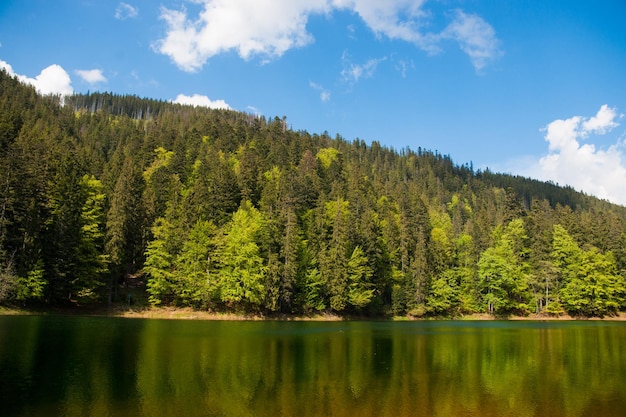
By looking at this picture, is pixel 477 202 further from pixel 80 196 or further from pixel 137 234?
pixel 80 196

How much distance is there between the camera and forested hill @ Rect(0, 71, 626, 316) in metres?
65.2

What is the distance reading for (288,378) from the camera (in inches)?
952

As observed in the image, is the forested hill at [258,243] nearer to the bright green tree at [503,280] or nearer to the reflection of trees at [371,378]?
the bright green tree at [503,280]

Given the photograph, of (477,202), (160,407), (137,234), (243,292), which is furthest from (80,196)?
(477,202)

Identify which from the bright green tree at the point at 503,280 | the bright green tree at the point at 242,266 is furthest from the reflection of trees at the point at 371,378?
the bright green tree at the point at 503,280

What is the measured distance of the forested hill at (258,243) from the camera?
65188 mm

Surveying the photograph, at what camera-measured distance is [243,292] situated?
73.0 metres

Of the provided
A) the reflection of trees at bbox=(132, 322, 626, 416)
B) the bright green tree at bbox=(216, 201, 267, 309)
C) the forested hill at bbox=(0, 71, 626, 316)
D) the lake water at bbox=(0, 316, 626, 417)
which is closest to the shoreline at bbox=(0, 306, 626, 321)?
the forested hill at bbox=(0, 71, 626, 316)

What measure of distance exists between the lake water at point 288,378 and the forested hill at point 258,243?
26.7m

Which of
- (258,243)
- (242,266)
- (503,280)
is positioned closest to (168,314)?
(242,266)

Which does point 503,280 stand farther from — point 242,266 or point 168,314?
point 168,314

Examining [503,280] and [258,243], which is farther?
[503,280]

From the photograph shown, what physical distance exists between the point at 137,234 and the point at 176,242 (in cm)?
1058

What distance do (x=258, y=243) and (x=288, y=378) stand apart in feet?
182
